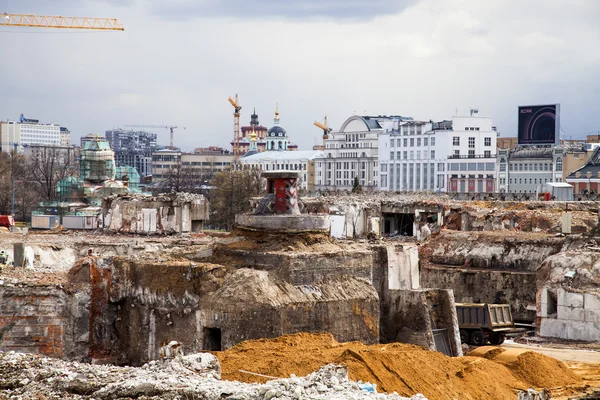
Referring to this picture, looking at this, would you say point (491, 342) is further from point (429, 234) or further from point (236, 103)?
point (236, 103)

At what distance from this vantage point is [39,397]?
1836 cm

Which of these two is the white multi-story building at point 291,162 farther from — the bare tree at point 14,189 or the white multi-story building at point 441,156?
the bare tree at point 14,189

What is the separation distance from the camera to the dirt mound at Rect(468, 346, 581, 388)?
23438mm

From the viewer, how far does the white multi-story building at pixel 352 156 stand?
4469 inches

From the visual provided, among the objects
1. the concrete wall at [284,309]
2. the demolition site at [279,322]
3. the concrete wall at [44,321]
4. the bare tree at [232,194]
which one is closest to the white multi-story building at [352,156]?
the bare tree at [232,194]

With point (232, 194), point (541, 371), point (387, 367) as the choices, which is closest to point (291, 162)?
point (232, 194)

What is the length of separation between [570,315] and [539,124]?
56.4 metres

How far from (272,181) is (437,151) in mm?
70686

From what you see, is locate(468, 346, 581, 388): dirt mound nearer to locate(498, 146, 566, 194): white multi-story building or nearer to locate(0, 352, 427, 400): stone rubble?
locate(0, 352, 427, 400): stone rubble

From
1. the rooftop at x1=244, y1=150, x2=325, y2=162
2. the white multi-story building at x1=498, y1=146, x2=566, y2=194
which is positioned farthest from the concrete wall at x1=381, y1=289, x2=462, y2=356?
the rooftop at x1=244, y1=150, x2=325, y2=162

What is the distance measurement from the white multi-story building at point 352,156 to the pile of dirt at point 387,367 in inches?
3410

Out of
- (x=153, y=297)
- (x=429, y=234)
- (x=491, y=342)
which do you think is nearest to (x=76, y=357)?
(x=153, y=297)

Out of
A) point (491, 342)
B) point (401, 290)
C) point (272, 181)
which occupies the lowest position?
point (491, 342)

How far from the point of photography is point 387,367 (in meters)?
20.7
